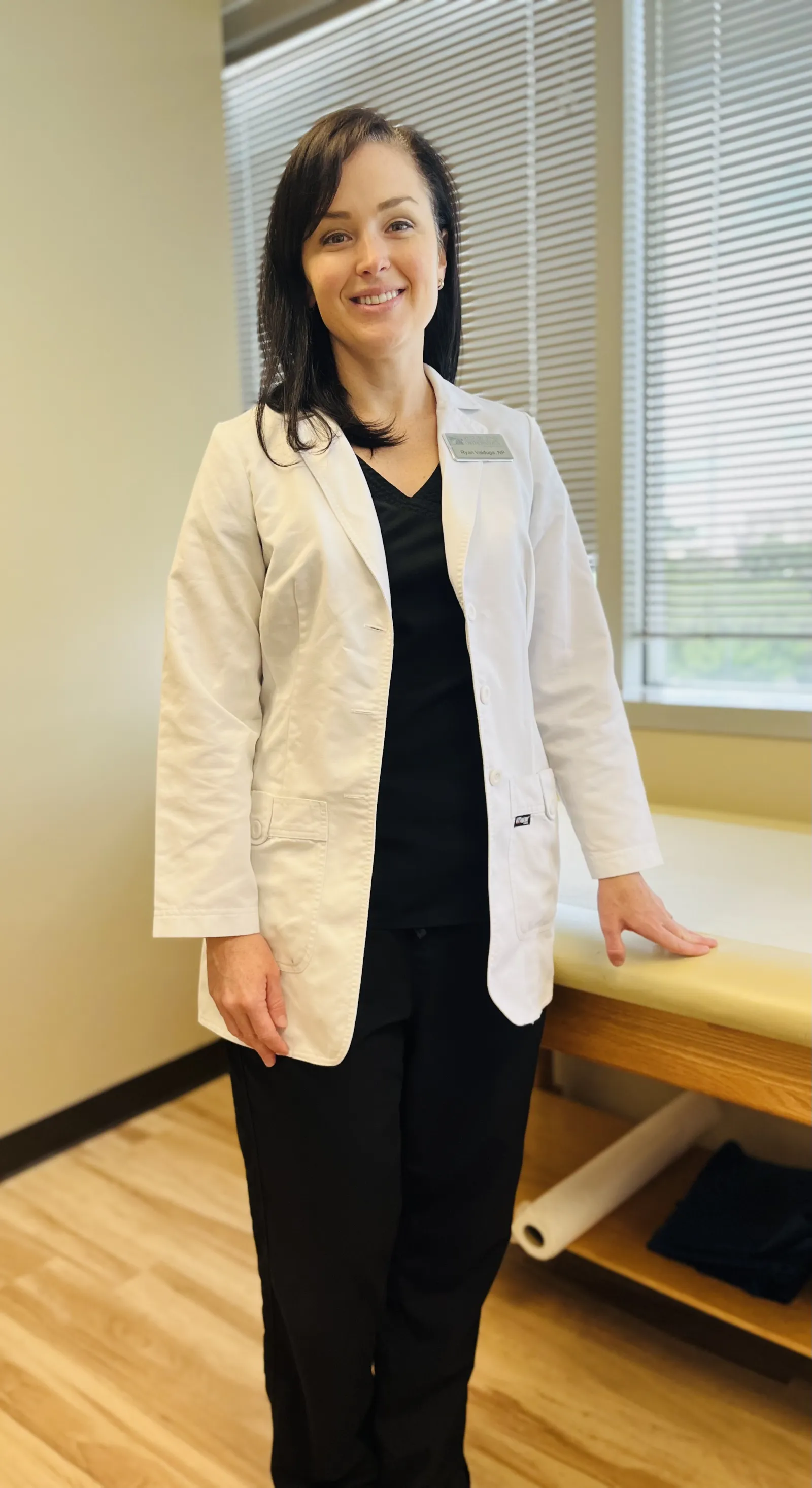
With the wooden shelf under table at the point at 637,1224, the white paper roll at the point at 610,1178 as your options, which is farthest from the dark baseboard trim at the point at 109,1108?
the white paper roll at the point at 610,1178

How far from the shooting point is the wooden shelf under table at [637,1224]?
1.42 m

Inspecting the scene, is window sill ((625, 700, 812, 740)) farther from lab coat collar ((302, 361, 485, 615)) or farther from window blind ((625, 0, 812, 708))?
lab coat collar ((302, 361, 485, 615))

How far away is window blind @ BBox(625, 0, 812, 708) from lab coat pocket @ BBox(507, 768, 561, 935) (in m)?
0.89

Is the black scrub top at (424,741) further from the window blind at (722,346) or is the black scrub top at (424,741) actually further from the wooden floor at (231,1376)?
the window blind at (722,346)

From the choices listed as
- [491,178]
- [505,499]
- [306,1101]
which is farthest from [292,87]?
[306,1101]

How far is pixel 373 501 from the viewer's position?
105 cm

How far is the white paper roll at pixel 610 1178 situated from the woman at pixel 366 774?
1.35 ft

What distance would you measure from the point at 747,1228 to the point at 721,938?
55 cm

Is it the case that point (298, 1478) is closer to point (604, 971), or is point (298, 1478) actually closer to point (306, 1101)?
point (306, 1101)

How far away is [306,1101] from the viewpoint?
1.06 metres

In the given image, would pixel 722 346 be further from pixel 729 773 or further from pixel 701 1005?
pixel 701 1005

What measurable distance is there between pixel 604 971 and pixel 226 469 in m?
0.68

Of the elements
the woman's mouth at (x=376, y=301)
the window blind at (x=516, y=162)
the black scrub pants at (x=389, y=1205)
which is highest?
the window blind at (x=516, y=162)

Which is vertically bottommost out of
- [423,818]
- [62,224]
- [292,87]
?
[423,818]
